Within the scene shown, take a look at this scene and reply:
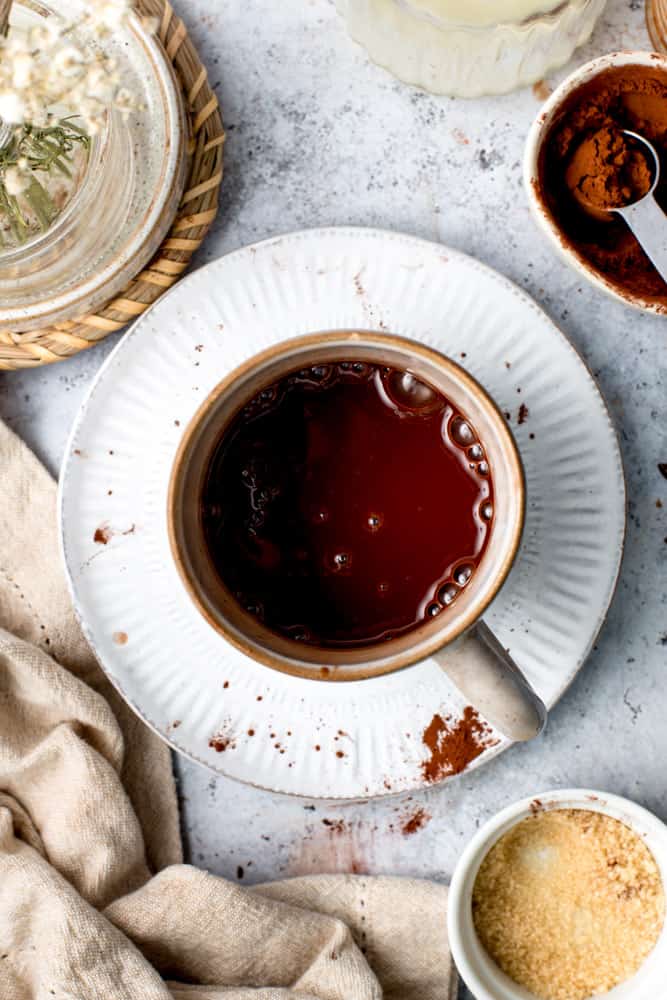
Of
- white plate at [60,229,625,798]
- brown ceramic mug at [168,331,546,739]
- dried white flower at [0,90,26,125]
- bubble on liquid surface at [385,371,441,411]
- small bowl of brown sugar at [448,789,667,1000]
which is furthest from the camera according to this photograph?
small bowl of brown sugar at [448,789,667,1000]

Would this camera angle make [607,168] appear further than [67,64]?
Yes

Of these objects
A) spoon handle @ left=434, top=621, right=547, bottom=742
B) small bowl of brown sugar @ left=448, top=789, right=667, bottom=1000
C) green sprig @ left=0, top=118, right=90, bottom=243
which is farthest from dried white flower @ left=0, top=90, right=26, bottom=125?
small bowl of brown sugar @ left=448, top=789, right=667, bottom=1000

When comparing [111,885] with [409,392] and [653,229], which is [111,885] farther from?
[653,229]

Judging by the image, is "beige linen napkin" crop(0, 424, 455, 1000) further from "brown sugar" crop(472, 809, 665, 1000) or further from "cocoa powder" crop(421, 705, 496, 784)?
"cocoa powder" crop(421, 705, 496, 784)

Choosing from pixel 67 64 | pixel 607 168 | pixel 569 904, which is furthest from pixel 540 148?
pixel 569 904

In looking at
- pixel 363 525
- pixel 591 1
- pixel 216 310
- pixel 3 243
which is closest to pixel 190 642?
pixel 363 525

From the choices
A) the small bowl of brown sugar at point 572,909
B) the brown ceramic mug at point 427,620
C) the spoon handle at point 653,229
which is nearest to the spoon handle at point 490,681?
the brown ceramic mug at point 427,620

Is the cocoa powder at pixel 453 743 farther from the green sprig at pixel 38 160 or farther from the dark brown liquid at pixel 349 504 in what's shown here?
the green sprig at pixel 38 160
